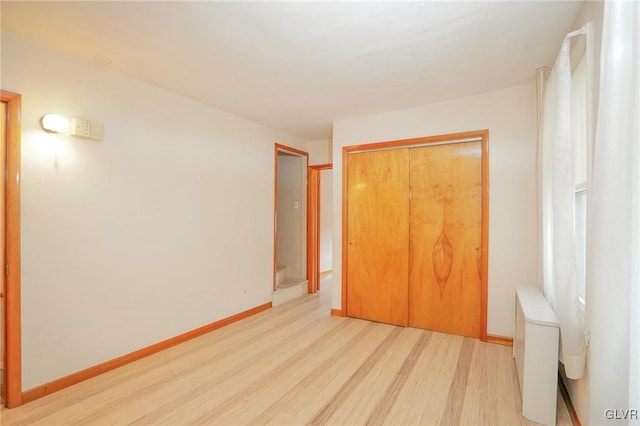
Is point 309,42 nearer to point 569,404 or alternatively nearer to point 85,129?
point 85,129

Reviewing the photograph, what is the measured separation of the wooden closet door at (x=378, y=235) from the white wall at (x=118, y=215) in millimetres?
1399

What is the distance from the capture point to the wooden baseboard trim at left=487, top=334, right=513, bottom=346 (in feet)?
9.38

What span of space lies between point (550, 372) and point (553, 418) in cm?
28

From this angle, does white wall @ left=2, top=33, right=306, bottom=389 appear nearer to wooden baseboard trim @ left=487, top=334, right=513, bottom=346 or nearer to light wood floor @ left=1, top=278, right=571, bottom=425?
light wood floor @ left=1, top=278, right=571, bottom=425

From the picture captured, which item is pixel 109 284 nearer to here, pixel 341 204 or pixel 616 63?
pixel 341 204

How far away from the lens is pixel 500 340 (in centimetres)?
289

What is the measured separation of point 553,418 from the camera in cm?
178

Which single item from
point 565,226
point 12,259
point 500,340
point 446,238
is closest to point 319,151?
point 446,238

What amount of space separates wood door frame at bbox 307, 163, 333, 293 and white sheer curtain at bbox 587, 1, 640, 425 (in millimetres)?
3864

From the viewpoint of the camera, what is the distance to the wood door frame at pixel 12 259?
6.28ft

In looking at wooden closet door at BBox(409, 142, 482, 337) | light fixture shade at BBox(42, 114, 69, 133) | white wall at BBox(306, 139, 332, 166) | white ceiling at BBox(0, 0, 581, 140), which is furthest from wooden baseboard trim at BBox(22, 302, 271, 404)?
white wall at BBox(306, 139, 332, 166)

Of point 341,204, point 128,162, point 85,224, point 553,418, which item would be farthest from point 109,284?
point 553,418

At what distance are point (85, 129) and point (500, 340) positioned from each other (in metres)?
4.10

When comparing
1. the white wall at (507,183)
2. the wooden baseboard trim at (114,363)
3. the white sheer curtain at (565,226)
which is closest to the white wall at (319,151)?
the white wall at (507,183)
